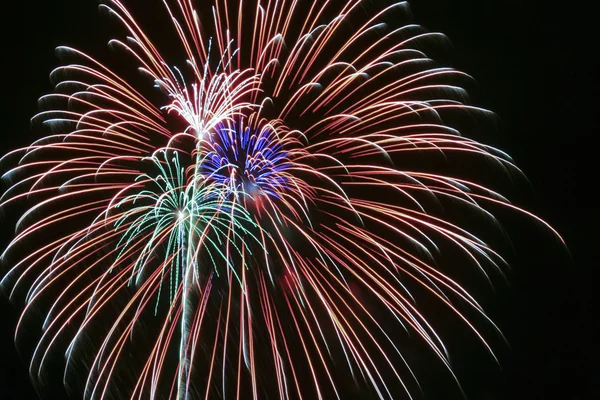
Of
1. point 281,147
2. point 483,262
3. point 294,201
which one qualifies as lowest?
point 483,262

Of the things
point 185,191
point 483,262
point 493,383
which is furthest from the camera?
point 493,383

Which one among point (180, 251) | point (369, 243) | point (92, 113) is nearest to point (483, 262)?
point (369, 243)

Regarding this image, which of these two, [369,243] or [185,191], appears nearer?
[185,191]

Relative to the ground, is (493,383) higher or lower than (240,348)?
lower

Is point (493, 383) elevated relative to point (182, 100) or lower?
lower

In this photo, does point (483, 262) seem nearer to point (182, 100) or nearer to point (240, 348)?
point (240, 348)

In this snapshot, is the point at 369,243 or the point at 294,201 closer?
the point at 294,201

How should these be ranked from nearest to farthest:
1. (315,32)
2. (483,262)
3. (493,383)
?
(315,32)
(483,262)
(493,383)

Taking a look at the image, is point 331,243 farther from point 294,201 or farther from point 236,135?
point 236,135

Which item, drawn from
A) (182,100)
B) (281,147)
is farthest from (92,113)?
(281,147)
